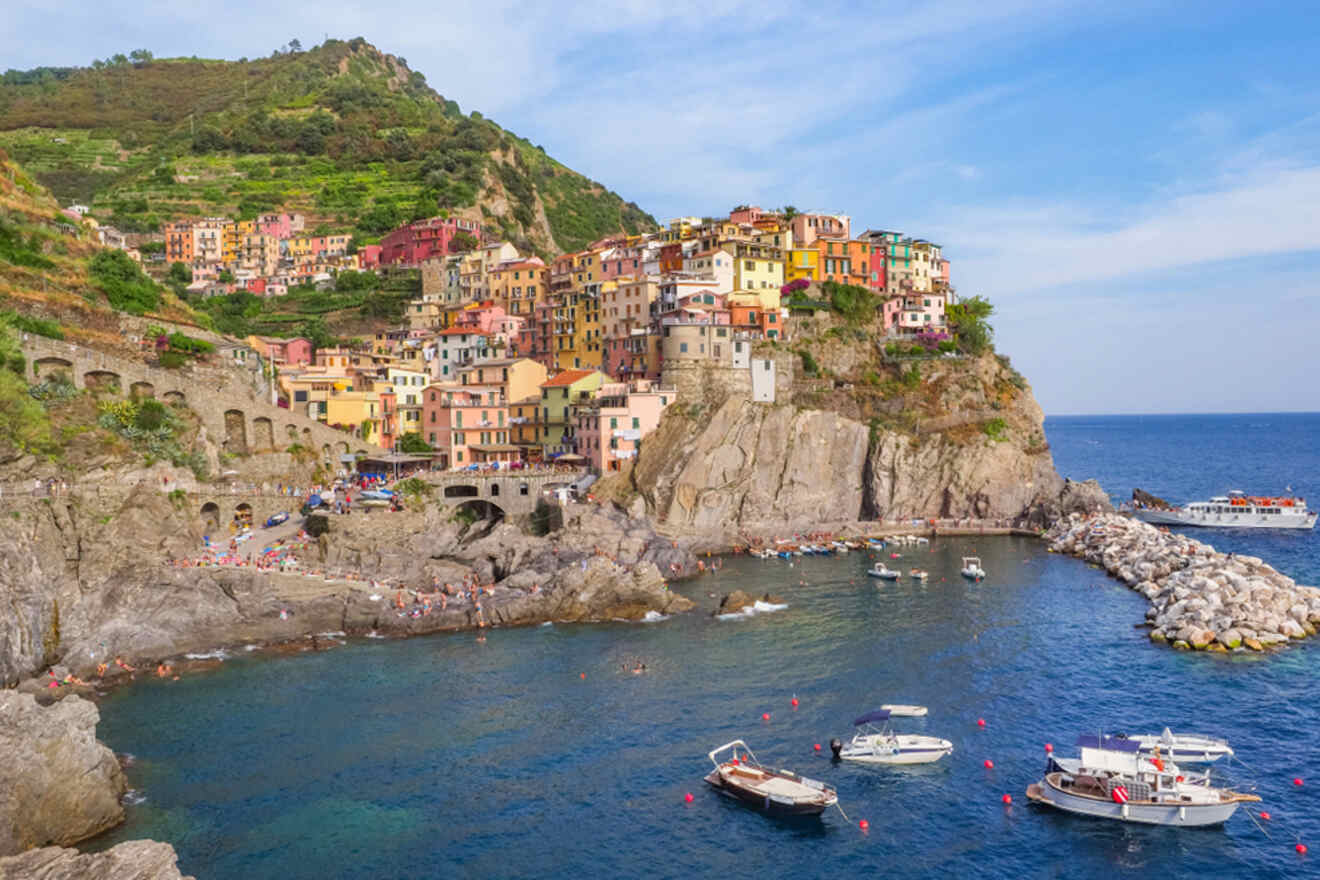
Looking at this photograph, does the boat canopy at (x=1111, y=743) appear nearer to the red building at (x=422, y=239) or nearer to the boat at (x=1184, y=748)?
the boat at (x=1184, y=748)

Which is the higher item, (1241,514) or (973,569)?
(1241,514)

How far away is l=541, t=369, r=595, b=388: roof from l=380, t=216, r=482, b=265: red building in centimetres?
3618

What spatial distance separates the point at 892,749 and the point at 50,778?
2769 centimetres

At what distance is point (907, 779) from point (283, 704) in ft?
83.1

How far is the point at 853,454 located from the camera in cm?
8181

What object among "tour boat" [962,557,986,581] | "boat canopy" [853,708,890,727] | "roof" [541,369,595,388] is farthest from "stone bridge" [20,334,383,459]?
"boat canopy" [853,708,890,727]

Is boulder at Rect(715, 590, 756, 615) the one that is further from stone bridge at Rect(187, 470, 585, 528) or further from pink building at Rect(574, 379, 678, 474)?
pink building at Rect(574, 379, 678, 474)

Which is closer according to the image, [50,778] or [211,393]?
[50,778]

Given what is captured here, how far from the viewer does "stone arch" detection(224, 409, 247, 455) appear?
2590 inches

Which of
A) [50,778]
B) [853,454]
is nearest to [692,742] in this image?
[50,778]

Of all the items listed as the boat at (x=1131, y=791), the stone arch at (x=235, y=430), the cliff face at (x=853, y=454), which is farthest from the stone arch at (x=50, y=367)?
the boat at (x=1131, y=791)

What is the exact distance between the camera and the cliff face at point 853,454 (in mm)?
75000

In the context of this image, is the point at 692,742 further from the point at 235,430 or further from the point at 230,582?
the point at 235,430

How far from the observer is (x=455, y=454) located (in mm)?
77625
